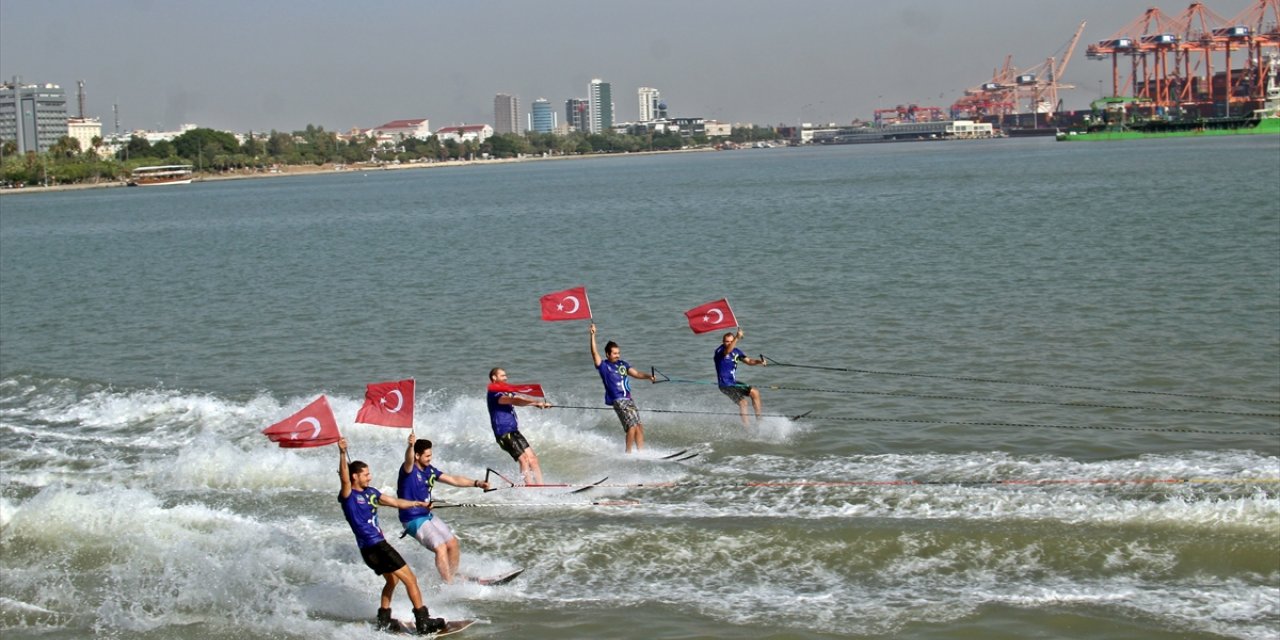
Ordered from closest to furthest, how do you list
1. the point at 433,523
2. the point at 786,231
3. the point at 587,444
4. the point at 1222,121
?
the point at 433,523, the point at 587,444, the point at 786,231, the point at 1222,121

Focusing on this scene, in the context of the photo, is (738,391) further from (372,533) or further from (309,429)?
(372,533)

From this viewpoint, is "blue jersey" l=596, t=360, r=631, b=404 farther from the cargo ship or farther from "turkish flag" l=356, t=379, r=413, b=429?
the cargo ship

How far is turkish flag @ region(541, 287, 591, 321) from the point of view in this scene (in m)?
17.1

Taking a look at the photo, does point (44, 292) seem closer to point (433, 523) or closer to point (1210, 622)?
point (433, 523)

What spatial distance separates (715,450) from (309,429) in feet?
23.4

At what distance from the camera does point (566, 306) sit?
56.6 feet

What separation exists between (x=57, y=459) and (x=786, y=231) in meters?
39.7

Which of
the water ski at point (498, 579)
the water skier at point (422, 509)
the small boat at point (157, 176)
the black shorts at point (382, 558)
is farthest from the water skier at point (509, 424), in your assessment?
the small boat at point (157, 176)

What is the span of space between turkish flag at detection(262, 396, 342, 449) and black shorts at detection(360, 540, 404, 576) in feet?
3.71

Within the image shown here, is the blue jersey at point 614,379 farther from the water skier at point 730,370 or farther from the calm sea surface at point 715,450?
the water skier at point 730,370

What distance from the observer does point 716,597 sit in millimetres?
12266

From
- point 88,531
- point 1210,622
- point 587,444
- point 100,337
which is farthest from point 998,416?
point 100,337

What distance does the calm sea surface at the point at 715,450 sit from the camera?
482 inches

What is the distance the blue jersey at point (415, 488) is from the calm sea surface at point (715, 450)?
91cm
